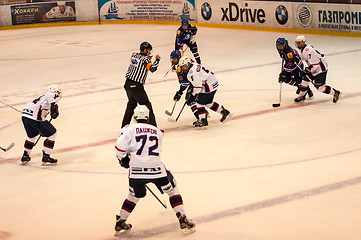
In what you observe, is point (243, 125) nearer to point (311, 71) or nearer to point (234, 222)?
point (311, 71)

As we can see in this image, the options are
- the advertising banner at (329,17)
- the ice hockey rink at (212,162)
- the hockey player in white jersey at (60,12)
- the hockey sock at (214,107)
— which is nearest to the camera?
the ice hockey rink at (212,162)

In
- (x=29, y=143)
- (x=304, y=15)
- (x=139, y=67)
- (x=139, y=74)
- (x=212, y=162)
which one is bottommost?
(x=212, y=162)

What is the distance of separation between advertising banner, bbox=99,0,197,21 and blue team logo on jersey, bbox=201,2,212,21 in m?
0.45

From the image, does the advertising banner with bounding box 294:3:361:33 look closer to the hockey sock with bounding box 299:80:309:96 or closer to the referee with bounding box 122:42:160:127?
the hockey sock with bounding box 299:80:309:96

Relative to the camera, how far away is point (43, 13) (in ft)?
89.9

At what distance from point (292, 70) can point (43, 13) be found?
1718cm

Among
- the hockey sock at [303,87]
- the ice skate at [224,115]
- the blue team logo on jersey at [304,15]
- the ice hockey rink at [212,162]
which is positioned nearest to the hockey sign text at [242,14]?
the blue team logo on jersey at [304,15]

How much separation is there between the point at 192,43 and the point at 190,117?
17.4 feet

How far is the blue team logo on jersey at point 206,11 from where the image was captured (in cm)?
2444

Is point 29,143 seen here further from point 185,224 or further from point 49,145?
point 185,224

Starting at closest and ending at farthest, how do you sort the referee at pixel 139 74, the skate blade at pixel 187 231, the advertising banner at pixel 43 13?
the skate blade at pixel 187 231
the referee at pixel 139 74
the advertising banner at pixel 43 13

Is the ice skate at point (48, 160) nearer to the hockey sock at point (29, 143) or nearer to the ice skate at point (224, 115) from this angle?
the hockey sock at point (29, 143)

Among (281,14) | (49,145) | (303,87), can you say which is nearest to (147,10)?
(281,14)

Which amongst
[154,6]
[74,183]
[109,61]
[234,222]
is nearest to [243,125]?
[74,183]
